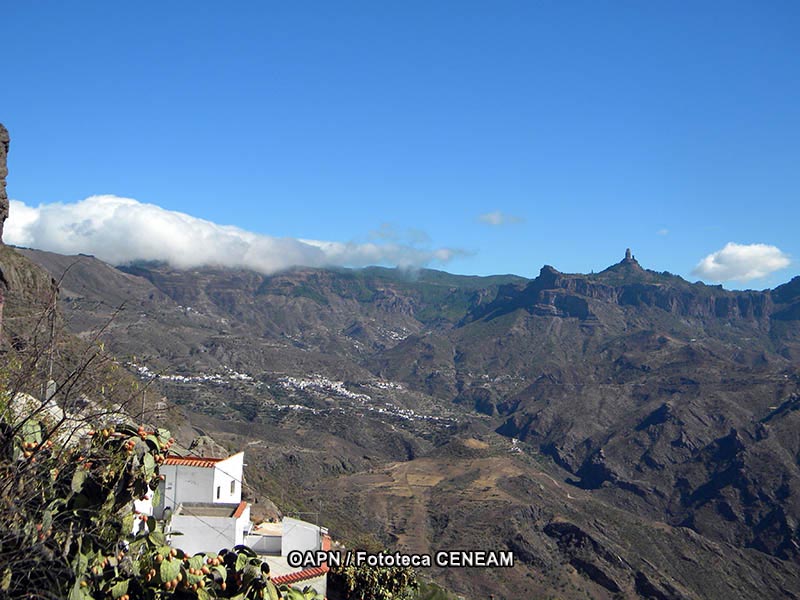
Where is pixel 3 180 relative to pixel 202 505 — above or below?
above

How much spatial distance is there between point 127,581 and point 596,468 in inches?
6018

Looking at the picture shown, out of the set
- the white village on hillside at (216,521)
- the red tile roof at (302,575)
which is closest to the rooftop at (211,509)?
the white village on hillside at (216,521)

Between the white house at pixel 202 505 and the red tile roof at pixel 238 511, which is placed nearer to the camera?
the white house at pixel 202 505

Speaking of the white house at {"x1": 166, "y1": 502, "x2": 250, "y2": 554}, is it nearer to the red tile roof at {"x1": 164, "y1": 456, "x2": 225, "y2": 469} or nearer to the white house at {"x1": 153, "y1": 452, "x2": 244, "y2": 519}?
the white house at {"x1": 153, "y1": 452, "x2": 244, "y2": 519}

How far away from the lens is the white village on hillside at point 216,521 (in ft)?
58.5

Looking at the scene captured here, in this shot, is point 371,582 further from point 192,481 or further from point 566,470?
point 566,470

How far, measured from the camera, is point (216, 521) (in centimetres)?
1862

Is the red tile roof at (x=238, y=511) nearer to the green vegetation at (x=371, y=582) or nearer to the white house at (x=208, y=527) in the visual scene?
the white house at (x=208, y=527)

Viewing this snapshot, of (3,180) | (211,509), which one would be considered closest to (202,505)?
(211,509)

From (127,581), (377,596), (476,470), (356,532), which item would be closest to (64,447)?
(127,581)

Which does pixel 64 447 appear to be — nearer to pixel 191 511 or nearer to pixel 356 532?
pixel 191 511

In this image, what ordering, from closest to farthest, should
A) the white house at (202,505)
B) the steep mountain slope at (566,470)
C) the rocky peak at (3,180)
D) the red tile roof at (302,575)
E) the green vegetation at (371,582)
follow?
the red tile roof at (302,575) < the green vegetation at (371,582) < the white house at (202,505) < the rocky peak at (3,180) < the steep mountain slope at (566,470)

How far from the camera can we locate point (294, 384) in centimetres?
18738

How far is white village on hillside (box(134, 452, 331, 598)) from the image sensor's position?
1783 centimetres
